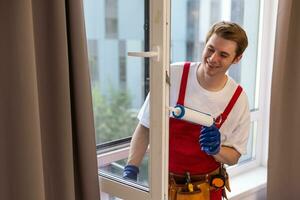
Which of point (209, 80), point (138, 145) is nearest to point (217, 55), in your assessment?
point (209, 80)

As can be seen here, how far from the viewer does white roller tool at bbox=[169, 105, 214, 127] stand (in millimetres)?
1481

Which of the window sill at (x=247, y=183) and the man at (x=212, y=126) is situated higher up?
the man at (x=212, y=126)

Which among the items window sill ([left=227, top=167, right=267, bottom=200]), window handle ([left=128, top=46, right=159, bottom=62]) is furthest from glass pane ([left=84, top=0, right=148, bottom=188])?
window sill ([left=227, top=167, right=267, bottom=200])

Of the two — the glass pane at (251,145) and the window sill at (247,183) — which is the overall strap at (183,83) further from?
the glass pane at (251,145)

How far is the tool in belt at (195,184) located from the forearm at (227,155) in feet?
0.16

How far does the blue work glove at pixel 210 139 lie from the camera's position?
1.63 m

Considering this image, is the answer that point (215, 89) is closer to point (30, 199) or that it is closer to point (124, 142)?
point (124, 142)

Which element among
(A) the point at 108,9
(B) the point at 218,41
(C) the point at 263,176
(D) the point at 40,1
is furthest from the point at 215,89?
(C) the point at 263,176

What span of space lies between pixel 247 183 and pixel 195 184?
795 mm

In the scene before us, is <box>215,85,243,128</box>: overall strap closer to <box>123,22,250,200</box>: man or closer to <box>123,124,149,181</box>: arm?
<box>123,22,250,200</box>: man

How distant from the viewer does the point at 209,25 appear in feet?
7.41

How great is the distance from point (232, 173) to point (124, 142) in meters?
1.01

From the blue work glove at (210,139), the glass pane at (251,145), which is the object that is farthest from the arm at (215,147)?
the glass pane at (251,145)

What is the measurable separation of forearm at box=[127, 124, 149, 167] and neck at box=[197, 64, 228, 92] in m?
0.35
